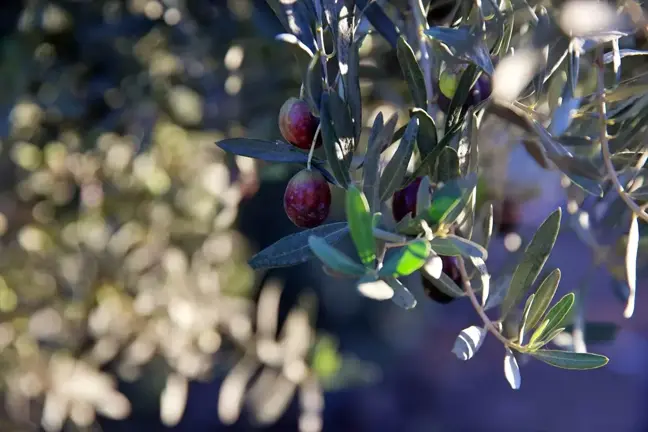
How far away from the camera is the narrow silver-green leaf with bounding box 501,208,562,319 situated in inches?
15.1

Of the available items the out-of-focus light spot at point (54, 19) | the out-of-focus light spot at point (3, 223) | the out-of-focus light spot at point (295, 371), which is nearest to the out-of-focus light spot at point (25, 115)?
the out-of-focus light spot at point (54, 19)

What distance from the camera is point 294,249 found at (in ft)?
1.23

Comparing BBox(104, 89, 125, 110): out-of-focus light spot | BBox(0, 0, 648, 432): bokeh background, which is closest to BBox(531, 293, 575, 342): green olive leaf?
BBox(0, 0, 648, 432): bokeh background

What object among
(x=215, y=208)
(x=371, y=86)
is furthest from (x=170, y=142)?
(x=371, y=86)

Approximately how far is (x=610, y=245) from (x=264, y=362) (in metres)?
0.75

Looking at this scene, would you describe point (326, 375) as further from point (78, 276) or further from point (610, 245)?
point (610, 245)

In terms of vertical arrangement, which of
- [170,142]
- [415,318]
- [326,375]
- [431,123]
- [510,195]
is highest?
[431,123]

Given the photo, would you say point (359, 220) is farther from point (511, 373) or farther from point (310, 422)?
point (310, 422)

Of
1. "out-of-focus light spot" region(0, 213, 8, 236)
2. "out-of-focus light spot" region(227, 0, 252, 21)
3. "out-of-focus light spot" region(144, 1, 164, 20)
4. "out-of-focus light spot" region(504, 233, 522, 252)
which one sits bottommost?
"out-of-focus light spot" region(0, 213, 8, 236)

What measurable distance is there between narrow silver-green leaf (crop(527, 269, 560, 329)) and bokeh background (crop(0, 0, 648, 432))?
0.20m

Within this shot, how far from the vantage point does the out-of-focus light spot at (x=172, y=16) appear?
0.86 metres

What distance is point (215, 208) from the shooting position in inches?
Result: 50.8

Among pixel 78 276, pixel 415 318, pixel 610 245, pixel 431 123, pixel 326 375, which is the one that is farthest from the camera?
pixel 415 318

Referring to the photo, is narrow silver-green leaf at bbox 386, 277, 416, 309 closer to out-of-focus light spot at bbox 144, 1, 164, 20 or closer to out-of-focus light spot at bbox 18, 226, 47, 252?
out-of-focus light spot at bbox 144, 1, 164, 20
